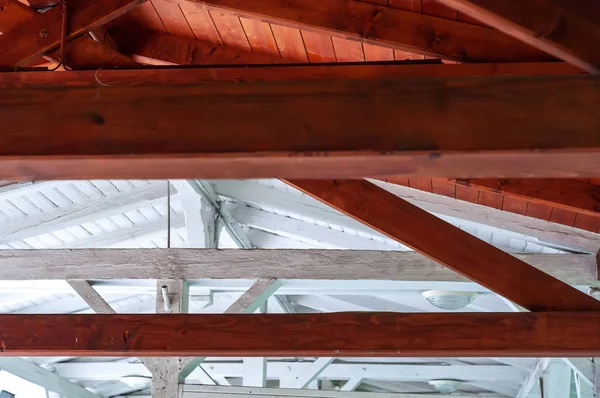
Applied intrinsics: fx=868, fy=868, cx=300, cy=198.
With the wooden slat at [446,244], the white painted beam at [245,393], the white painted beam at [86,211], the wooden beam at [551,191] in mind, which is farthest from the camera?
the white painted beam at [86,211]

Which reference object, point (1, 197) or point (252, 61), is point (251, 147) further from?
point (1, 197)

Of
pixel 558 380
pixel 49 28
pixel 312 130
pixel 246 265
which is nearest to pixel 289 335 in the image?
pixel 246 265

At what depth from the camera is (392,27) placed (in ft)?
11.0

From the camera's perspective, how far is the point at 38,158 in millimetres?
2191

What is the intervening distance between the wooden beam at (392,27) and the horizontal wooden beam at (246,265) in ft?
6.67

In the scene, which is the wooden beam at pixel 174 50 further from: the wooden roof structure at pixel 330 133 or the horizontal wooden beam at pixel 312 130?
the horizontal wooden beam at pixel 312 130

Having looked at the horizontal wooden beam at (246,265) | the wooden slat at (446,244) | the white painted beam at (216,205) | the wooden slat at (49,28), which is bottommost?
the wooden slat at (446,244)

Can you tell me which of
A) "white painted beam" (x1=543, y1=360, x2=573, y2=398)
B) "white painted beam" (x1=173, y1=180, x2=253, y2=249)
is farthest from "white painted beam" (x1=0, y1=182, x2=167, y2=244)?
"white painted beam" (x1=543, y1=360, x2=573, y2=398)

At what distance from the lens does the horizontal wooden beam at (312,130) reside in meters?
2.11

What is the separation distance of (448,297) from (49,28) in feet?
9.84

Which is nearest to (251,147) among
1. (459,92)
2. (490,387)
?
(459,92)

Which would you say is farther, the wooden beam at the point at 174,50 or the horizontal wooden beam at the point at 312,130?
the wooden beam at the point at 174,50

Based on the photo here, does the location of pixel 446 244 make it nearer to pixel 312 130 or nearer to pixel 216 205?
pixel 312 130

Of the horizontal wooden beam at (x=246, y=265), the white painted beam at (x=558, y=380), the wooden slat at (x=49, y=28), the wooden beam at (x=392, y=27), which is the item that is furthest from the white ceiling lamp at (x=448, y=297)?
the wooden slat at (x=49, y=28)
